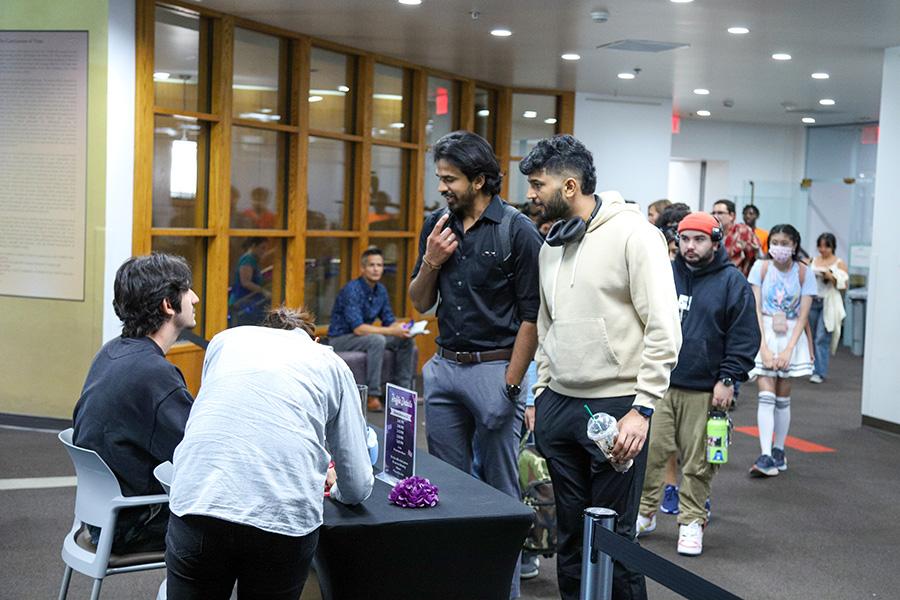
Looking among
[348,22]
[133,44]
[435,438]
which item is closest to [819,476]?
[435,438]

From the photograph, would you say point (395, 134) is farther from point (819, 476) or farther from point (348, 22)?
point (819, 476)

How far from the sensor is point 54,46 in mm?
7098

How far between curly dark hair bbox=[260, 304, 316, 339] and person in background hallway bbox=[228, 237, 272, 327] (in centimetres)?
563

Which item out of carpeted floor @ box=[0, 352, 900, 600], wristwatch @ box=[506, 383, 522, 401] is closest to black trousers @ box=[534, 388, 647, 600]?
wristwatch @ box=[506, 383, 522, 401]

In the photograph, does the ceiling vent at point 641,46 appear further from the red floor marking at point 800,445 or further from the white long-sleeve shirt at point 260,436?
the white long-sleeve shirt at point 260,436

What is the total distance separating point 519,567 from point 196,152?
4.62 m

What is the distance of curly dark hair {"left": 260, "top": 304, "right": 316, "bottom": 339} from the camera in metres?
2.71

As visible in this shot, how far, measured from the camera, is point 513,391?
12.1 feet

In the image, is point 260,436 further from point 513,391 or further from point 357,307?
point 357,307

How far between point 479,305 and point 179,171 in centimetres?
449

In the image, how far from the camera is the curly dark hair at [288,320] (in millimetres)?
2707

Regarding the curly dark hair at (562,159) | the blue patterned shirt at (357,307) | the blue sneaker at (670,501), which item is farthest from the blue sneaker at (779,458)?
the curly dark hair at (562,159)

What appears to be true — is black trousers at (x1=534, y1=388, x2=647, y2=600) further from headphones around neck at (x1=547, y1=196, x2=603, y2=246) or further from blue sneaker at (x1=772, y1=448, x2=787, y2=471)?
blue sneaker at (x1=772, y1=448, x2=787, y2=471)

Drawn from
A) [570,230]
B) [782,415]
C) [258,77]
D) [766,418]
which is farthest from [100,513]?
[258,77]
